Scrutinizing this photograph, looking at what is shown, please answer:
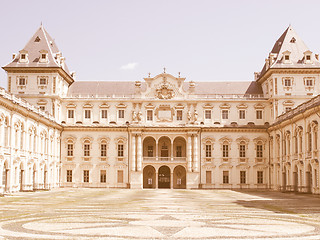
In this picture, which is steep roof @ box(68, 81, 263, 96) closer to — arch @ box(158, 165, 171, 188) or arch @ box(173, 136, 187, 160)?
arch @ box(173, 136, 187, 160)

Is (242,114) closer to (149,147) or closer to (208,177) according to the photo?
(208,177)

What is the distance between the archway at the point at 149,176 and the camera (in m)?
78.9

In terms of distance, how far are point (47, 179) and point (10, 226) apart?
51590 millimetres

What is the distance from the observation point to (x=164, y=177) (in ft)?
260

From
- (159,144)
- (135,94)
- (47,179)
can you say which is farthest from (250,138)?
(47,179)

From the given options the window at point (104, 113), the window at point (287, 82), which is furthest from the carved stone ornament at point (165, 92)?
the window at point (287, 82)

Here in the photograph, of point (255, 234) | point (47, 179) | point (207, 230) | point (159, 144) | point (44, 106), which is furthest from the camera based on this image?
point (159, 144)

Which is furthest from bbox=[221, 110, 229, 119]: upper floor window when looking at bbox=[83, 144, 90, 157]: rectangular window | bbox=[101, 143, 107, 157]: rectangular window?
bbox=[83, 144, 90, 157]: rectangular window

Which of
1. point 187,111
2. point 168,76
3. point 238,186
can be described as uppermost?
point 168,76

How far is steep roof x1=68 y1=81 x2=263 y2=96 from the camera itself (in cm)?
8069

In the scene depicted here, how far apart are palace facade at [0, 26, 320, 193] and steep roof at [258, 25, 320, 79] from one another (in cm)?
15

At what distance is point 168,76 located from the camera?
77.7m

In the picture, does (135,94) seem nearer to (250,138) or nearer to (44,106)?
(44,106)

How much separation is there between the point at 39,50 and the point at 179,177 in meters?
29.8
